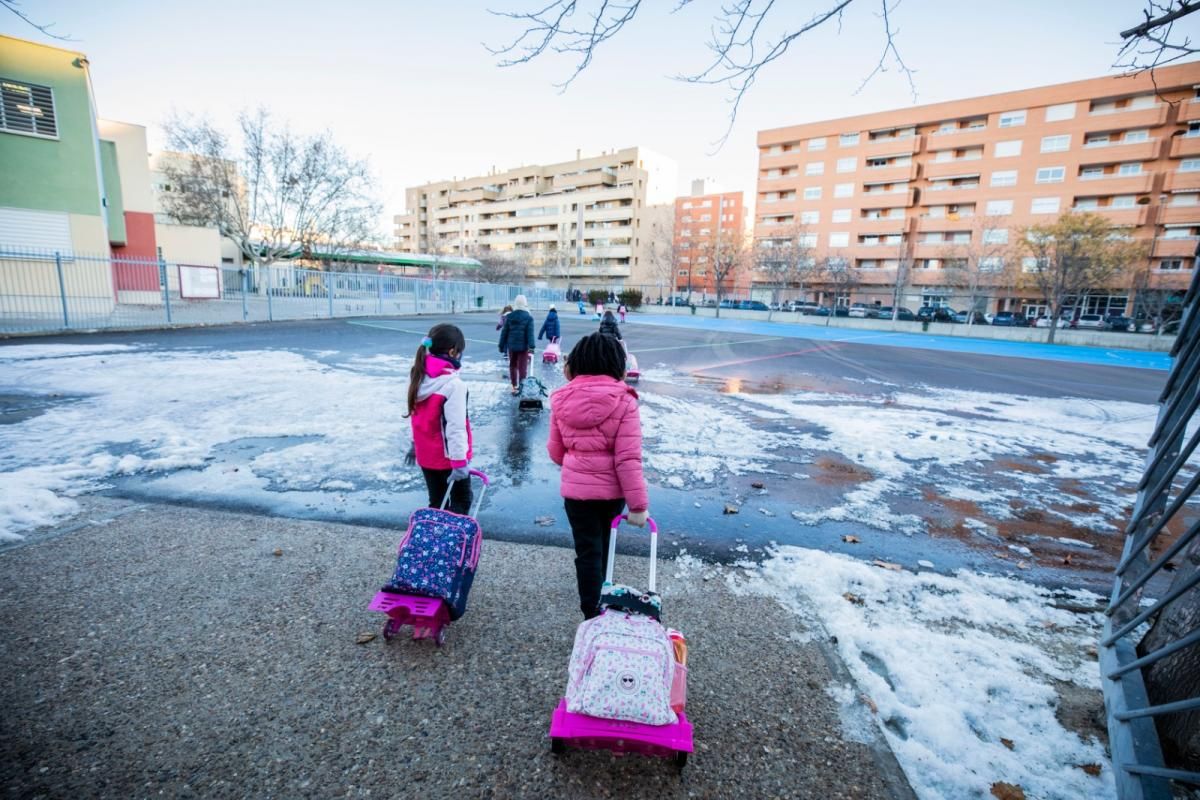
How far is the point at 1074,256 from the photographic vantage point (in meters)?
29.9

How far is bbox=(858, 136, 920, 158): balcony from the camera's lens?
54.5 metres

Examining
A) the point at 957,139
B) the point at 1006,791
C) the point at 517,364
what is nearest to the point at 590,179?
the point at 957,139

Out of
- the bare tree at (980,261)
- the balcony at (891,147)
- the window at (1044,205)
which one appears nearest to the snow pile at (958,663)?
the bare tree at (980,261)

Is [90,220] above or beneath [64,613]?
above

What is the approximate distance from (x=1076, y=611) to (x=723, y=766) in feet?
9.94

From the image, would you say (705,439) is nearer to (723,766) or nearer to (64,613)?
(723,766)

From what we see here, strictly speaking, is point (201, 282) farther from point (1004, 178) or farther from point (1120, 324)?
point (1004, 178)

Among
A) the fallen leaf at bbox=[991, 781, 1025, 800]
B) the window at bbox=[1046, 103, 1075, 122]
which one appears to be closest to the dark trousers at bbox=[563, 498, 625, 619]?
the fallen leaf at bbox=[991, 781, 1025, 800]

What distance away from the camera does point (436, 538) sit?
2859 mm

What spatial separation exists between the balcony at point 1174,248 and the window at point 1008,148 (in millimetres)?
13616

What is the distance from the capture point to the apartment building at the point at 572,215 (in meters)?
79.7

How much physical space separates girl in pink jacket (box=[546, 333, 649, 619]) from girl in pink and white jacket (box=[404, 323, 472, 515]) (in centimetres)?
85

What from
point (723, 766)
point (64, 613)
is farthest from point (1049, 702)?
point (64, 613)

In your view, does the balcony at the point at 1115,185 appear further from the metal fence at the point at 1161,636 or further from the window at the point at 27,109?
the window at the point at 27,109
